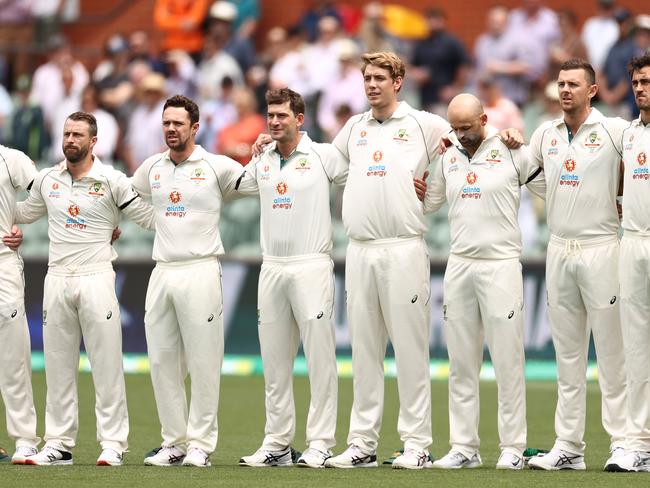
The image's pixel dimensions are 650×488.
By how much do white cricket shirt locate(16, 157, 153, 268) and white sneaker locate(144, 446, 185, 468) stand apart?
Result: 1.50 meters

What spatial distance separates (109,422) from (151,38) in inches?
534

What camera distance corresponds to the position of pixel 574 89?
1107cm

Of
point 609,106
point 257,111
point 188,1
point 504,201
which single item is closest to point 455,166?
point 504,201

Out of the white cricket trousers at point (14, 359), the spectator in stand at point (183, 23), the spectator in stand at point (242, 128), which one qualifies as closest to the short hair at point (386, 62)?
the white cricket trousers at point (14, 359)

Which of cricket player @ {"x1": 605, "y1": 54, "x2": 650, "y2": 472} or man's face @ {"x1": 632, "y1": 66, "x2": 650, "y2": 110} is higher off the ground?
man's face @ {"x1": 632, "y1": 66, "x2": 650, "y2": 110}

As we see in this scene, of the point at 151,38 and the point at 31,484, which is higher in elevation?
the point at 151,38

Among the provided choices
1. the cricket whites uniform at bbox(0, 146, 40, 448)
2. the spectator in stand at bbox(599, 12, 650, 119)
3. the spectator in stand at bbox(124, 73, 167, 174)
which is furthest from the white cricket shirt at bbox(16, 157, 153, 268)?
the spectator in stand at bbox(599, 12, 650, 119)

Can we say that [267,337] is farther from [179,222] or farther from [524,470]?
[524,470]

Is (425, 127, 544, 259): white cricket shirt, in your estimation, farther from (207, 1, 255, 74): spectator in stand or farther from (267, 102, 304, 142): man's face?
(207, 1, 255, 74): spectator in stand

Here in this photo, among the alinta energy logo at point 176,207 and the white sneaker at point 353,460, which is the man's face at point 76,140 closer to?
the alinta energy logo at point 176,207

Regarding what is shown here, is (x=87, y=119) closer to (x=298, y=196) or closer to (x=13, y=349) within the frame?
(x=298, y=196)

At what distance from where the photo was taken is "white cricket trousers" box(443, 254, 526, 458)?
36.5 ft

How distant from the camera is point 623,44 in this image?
19312 millimetres

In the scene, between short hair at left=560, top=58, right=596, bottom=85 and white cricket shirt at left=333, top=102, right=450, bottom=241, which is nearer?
short hair at left=560, top=58, right=596, bottom=85
